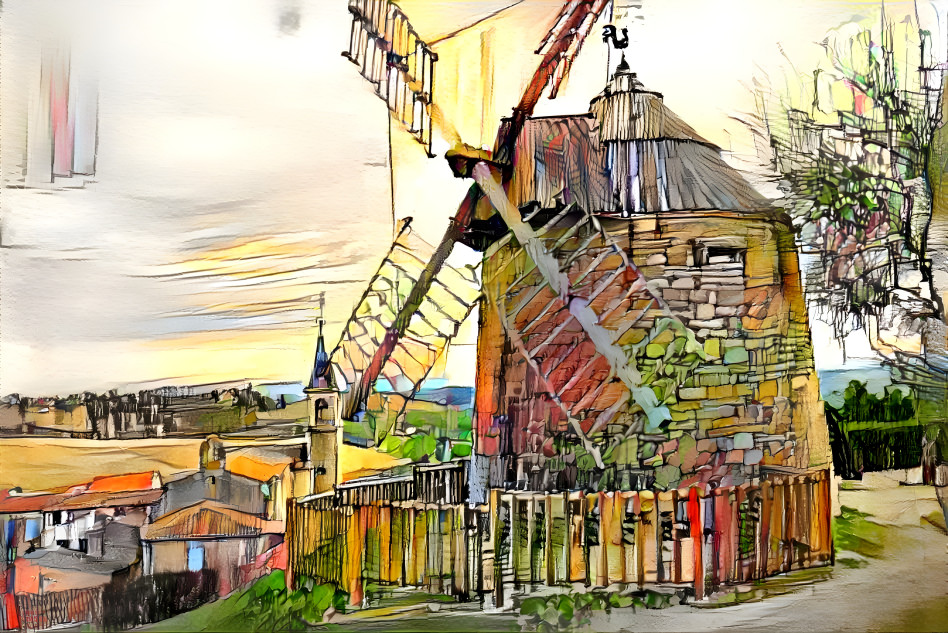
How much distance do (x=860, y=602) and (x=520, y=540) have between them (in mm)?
1823

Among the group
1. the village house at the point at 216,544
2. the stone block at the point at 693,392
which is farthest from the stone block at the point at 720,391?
the village house at the point at 216,544

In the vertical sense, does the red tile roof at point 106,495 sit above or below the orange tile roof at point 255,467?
below

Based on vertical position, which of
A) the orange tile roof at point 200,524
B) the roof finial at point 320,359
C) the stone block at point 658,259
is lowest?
the orange tile roof at point 200,524

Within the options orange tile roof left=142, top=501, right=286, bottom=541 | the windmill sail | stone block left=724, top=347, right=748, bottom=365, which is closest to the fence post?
stone block left=724, top=347, right=748, bottom=365

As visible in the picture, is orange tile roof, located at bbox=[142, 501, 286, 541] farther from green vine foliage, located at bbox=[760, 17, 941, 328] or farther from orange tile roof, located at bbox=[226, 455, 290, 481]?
green vine foliage, located at bbox=[760, 17, 941, 328]

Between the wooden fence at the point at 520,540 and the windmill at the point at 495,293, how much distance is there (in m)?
0.39

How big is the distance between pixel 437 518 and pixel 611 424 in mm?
1005

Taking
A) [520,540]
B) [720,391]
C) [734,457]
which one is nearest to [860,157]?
[720,391]

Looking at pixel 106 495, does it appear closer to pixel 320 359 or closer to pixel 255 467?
pixel 255 467

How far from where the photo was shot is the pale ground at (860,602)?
326 centimetres

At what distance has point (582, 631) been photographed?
3275mm

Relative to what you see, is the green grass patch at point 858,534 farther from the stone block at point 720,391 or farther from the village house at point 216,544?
the village house at point 216,544

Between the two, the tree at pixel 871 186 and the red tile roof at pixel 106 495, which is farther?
the tree at pixel 871 186

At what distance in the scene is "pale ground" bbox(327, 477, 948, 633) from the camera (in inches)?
128
